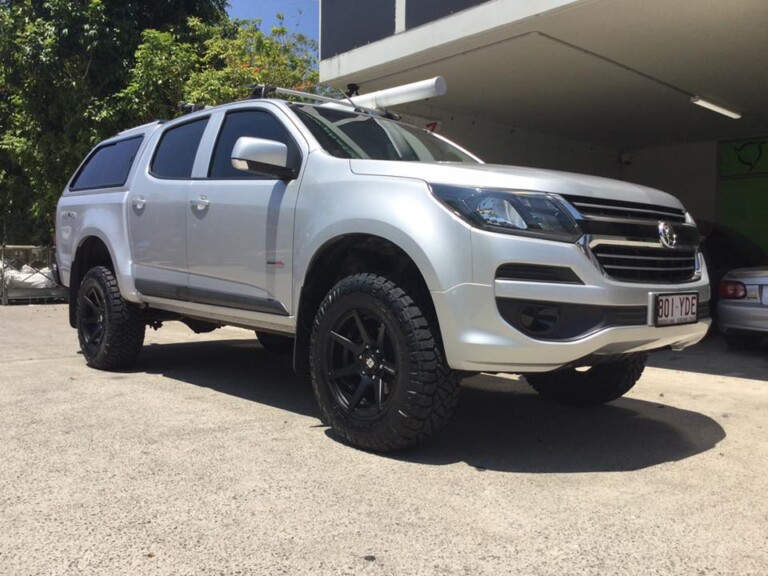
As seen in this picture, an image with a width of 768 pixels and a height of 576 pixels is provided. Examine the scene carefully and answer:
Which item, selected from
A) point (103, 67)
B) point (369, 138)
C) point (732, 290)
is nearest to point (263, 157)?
point (369, 138)

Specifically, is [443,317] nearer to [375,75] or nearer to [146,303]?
[146,303]

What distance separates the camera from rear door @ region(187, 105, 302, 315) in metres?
3.96

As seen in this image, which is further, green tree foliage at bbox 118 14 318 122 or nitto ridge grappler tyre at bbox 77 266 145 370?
green tree foliage at bbox 118 14 318 122

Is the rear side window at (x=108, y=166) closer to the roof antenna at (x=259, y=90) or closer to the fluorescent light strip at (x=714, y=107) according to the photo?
the roof antenna at (x=259, y=90)

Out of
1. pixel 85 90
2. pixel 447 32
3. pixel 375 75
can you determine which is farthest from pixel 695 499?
pixel 85 90

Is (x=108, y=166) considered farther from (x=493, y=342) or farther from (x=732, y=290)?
(x=732, y=290)

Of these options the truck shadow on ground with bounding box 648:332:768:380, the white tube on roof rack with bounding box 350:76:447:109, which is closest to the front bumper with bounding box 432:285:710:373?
the white tube on roof rack with bounding box 350:76:447:109

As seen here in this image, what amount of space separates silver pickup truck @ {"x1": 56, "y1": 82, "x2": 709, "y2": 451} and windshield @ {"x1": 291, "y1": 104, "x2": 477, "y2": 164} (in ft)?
0.06

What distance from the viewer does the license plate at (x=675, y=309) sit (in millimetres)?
3271

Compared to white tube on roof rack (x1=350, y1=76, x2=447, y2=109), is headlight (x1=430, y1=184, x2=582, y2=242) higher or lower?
lower

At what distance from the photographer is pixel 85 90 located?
12219 millimetres

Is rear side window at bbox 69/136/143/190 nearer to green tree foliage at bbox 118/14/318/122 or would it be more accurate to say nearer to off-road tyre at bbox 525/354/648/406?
off-road tyre at bbox 525/354/648/406

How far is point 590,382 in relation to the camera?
4441mm

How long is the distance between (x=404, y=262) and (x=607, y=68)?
6.13m
